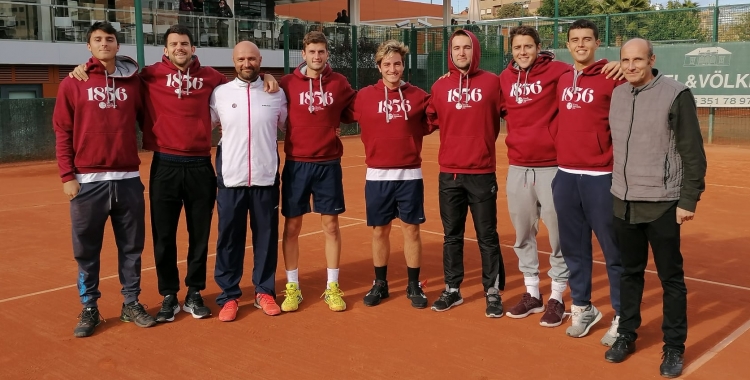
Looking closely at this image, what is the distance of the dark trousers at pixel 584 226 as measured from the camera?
4949 mm

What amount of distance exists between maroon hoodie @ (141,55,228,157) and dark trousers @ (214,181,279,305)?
43cm

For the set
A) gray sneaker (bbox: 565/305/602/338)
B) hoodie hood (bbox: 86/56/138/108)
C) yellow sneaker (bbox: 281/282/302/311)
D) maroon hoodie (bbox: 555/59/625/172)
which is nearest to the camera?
maroon hoodie (bbox: 555/59/625/172)

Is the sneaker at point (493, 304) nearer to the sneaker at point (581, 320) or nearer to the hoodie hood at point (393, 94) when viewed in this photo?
the sneaker at point (581, 320)

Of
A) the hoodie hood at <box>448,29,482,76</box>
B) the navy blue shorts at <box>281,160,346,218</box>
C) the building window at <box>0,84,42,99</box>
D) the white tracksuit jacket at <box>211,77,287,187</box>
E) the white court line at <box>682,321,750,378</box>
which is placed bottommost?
the white court line at <box>682,321,750,378</box>

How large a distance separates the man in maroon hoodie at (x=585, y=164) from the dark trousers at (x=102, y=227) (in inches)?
117

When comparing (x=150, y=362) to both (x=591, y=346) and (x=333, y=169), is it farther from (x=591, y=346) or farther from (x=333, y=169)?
(x=591, y=346)

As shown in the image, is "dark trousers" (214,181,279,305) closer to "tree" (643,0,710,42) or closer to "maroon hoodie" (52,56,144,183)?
"maroon hoodie" (52,56,144,183)

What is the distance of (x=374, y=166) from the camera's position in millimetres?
5949

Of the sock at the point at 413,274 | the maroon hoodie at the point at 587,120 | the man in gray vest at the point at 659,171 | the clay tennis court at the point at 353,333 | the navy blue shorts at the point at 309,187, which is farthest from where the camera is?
the sock at the point at 413,274

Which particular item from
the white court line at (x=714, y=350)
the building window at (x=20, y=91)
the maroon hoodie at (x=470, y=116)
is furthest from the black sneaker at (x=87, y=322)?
the building window at (x=20, y=91)

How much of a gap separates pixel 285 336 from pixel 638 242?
7.89ft

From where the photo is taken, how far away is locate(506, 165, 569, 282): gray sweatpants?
5418mm

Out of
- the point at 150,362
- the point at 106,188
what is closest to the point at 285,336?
the point at 150,362

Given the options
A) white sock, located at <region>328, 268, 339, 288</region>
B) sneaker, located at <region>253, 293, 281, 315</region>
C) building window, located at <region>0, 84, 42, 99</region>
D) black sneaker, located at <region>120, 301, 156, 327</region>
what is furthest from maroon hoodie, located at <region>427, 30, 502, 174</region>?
building window, located at <region>0, 84, 42, 99</region>
